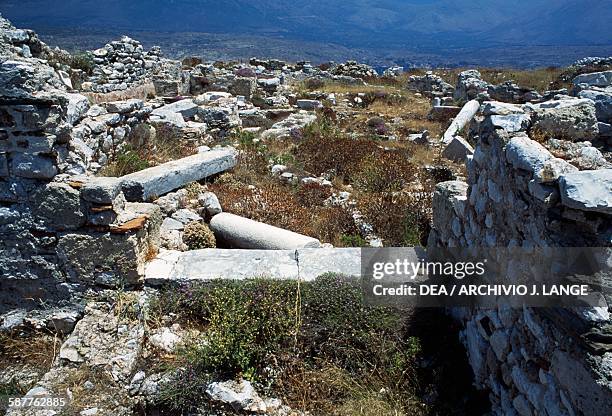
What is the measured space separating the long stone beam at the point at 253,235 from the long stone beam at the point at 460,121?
27.2ft

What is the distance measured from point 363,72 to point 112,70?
1731 centimetres

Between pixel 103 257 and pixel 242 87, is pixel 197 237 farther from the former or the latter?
pixel 242 87

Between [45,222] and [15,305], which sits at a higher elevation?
[45,222]

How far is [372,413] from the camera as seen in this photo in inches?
150

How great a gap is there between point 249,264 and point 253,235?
4.40ft

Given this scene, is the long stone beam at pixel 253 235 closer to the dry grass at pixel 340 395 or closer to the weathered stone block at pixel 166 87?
Answer: the dry grass at pixel 340 395

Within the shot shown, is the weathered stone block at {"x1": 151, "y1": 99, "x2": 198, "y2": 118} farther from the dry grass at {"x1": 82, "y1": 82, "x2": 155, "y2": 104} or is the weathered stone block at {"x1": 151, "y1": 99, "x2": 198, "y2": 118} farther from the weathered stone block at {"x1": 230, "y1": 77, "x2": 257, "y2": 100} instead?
the weathered stone block at {"x1": 230, "y1": 77, "x2": 257, "y2": 100}

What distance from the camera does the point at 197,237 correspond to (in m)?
6.76

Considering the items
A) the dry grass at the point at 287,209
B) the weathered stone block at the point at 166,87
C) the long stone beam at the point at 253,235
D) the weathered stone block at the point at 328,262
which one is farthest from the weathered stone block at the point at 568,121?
the weathered stone block at the point at 166,87

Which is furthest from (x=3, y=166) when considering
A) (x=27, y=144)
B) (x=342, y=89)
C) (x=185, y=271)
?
(x=342, y=89)

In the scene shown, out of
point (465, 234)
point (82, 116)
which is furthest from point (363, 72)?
point (465, 234)

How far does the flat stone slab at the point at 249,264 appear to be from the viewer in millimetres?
5203

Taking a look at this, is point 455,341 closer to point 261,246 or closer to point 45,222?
point 261,246

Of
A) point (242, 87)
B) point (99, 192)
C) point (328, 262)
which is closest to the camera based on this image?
point (99, 192)
